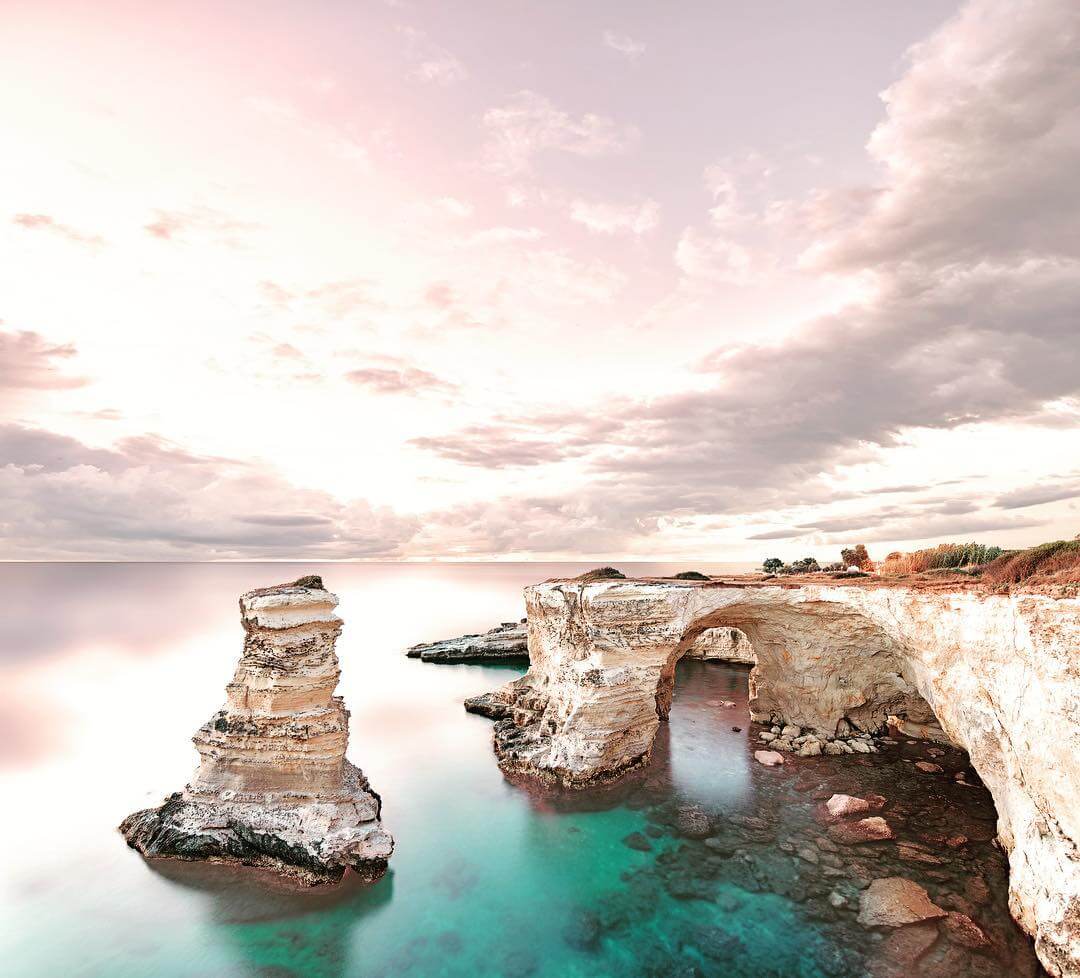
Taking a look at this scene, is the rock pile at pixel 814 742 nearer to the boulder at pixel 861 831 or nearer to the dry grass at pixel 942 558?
the boulder at pixel 861 831

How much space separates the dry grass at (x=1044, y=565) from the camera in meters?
11.5

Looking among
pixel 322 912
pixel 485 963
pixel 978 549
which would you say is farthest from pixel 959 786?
Answer: pixel 322 912

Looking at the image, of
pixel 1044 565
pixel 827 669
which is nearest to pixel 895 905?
pixel 1044 565

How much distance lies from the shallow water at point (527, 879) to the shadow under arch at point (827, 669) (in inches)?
72.9

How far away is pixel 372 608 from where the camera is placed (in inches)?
4633

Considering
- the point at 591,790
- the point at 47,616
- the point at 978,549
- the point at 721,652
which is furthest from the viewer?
the point at 47,616

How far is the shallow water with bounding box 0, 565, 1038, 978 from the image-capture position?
457 inches

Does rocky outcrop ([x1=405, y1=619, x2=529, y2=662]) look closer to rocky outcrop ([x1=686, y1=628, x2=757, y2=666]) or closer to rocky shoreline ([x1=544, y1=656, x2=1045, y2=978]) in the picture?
rocky outcrop ([x1=686, y1=628, x2=757, y2=666])

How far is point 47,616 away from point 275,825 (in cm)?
10138

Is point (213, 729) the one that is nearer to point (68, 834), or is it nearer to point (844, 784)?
point (68, 834)

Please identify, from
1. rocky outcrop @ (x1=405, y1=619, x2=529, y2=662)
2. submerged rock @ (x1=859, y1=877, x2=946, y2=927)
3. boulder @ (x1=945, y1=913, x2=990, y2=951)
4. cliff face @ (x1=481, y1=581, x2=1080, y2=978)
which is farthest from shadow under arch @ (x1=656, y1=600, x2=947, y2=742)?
rocky outcrop @ (x1=405, y1=619, x2=529, y2=662)

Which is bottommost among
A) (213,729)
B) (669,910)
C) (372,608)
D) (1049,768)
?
(372,608)

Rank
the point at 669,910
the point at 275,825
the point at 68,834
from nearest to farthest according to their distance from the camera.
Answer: the point at 669,910
the point at 275,825
the point at 68,834

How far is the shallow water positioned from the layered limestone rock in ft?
2.67
